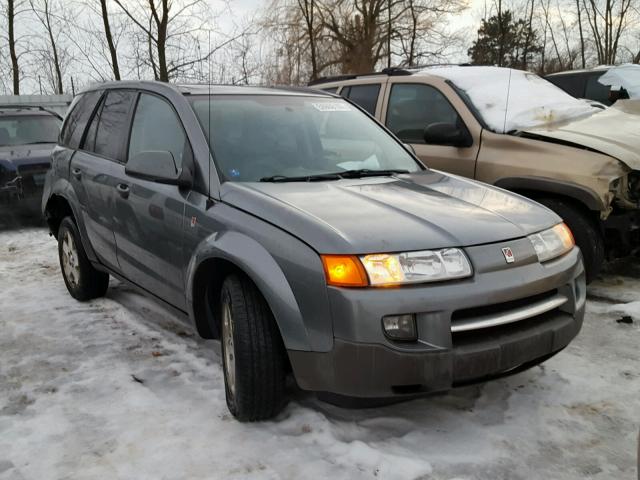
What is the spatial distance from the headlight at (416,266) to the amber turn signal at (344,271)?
0.09 feet

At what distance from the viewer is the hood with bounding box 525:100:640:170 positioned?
4234mm

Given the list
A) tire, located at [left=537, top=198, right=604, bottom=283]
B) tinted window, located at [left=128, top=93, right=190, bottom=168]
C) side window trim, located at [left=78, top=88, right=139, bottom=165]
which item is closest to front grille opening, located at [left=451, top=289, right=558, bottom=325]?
tinted window, located at [left=128, top=93, right=190, bottom=168]

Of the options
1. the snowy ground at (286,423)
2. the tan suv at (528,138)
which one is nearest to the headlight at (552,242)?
the snowy ground at (286,423)

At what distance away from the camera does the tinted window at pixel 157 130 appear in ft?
11.2

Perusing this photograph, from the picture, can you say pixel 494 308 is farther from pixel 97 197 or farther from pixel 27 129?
pixel 27 129

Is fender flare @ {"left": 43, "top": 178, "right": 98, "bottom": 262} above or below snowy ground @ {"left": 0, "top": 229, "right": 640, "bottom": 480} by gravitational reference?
above

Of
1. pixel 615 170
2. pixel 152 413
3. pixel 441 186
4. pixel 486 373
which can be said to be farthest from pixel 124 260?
pixel 615 170

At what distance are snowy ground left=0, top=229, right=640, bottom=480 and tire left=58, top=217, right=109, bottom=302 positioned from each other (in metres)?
0.78

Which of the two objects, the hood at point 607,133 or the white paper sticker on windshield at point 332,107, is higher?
the white paper sticker on windshield at point 332,107

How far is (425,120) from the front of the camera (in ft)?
17.6

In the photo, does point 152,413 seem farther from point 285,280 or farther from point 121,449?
point 285,280

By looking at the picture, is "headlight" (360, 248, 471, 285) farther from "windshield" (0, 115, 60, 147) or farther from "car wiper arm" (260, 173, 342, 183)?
"windshield" (0, 115, 60, 147)

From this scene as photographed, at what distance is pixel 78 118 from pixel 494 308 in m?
3.87

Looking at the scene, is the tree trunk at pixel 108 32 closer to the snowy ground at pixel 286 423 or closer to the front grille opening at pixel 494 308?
the snowy ground at pixel 286 423
